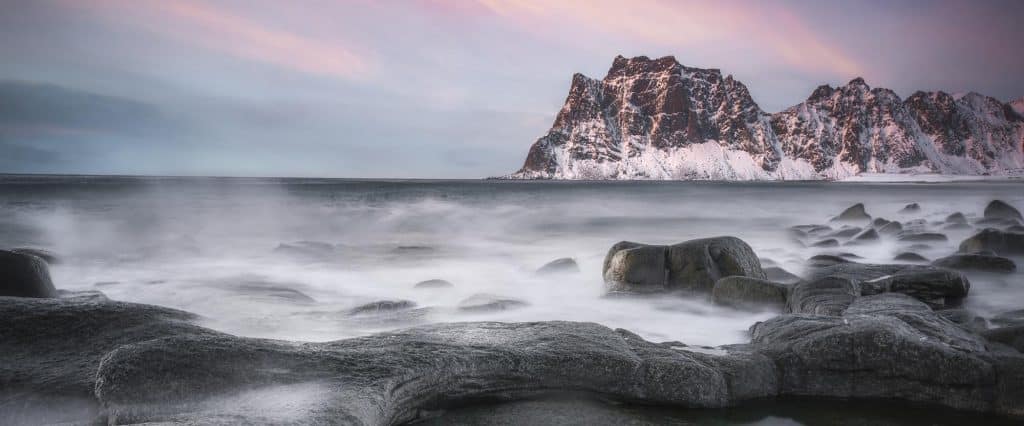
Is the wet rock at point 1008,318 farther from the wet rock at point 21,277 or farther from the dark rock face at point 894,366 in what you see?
the wet rock at point 21,277

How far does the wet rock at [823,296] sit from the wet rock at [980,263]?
4.18 meters

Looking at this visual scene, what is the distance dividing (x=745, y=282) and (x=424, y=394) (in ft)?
18.6

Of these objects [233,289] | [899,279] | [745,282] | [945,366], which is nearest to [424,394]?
[945,366]

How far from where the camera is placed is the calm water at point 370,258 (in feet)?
26.2

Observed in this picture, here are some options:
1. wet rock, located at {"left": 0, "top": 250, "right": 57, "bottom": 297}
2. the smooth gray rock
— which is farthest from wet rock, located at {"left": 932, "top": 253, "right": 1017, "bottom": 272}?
wet rock, located at {"left": 0, "top": 250, "right": 57, "bottom": 297}

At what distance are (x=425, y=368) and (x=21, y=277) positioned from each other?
506 centimetres

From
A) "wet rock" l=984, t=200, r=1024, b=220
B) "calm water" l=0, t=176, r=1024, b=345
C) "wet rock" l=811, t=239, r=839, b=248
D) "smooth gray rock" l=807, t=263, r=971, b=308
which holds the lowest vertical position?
"calm water" l=0, t=176, r=1024, b=345

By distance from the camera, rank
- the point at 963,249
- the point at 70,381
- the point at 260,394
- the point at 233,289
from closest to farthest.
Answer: the point at 260,394 → the point at 70,381 → the point at 233,289 → the point at 963,249

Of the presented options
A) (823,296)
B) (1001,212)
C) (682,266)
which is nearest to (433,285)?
(682,266)

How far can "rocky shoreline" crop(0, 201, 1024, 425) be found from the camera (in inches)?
120

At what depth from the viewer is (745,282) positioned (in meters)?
7.82

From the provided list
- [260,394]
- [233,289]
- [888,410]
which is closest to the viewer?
[260,394]

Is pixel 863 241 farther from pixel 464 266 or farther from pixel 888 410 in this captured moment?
pixel 888 410

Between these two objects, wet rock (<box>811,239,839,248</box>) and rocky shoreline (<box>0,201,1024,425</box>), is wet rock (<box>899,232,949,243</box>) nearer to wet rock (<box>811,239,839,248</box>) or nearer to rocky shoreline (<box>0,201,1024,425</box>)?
wet rock (<box>811,239,839,248</box>)
